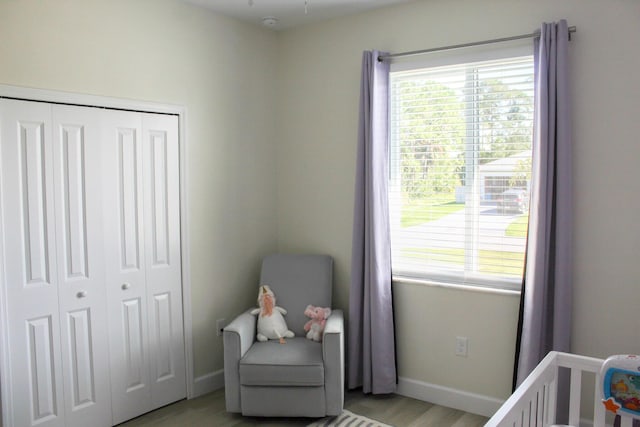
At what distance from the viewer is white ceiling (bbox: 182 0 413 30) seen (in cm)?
340

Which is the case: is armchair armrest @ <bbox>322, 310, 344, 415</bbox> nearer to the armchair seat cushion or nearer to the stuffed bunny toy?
the armchair seat cushion

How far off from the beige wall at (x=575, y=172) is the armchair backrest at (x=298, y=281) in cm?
18

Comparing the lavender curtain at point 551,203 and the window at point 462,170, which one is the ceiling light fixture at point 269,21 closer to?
the window at point 462,170

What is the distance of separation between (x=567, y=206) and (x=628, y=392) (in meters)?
1.10

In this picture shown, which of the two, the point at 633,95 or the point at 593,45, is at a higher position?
the point at 593,45

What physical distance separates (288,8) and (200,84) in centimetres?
77

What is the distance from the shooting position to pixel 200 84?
356 centimetres

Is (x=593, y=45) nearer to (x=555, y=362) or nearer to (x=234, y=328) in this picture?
(x=555, y=362)

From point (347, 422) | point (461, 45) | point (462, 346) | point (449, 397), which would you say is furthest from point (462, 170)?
point (347, 422)

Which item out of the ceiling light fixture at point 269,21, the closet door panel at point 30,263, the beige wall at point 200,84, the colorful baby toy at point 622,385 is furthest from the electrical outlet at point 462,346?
the ceiling light fixture at point 269,21

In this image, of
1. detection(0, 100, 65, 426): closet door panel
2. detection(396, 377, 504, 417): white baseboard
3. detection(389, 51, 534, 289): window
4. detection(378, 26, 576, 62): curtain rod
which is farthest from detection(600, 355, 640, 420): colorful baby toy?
detection(0, 100, 65, 426): closet door panel

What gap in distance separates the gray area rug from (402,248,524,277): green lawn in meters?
1.07

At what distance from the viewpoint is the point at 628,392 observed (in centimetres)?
196

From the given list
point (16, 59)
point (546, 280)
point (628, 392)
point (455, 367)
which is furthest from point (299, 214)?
point (628, 392)
